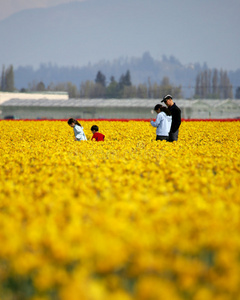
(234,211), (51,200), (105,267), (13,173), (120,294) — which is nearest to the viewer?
(120,294)

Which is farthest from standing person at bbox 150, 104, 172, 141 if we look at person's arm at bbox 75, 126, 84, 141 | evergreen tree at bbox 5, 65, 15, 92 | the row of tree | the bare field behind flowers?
the row of tree

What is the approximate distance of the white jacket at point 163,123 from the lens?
11.0 meters

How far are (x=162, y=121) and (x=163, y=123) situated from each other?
0.34 ft

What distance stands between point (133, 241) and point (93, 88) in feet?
527

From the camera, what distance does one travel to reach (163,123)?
1119 centimetres

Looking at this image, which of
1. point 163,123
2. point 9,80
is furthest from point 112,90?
point 163,123

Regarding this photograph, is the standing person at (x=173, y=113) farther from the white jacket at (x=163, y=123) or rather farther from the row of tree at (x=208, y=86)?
the row of tree at (x=208, y=86)

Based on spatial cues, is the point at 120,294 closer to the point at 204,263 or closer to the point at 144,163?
the point at 204,263

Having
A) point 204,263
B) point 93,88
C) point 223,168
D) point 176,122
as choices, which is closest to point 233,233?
point 204,263

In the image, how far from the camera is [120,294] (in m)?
2.20

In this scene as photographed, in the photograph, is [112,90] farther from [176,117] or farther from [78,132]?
[176,117]

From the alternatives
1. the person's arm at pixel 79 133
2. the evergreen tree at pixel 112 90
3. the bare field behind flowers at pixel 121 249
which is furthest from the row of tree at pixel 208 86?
the bare field behind flowers at pixel 121 249

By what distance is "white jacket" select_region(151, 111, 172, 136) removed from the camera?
1098 cm

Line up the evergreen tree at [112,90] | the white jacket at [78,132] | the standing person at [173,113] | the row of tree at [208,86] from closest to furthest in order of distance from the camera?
the standing person at [173,113]
the white jacket at [78,132]
the evergreen tree at [112,90]
the row of tree at [208,86]
